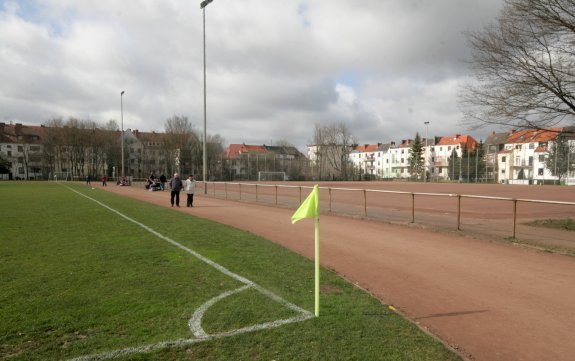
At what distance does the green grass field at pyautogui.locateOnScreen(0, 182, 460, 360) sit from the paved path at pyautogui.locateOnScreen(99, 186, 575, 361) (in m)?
0.55

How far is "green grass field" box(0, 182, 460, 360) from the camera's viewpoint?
363cm

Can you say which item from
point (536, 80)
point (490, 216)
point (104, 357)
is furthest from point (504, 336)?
point (490, 216)

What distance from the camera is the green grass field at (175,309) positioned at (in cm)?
363

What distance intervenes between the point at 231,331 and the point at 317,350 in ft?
3.07

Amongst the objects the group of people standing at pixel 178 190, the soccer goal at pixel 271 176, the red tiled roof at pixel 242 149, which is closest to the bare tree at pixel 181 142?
the soccer goal at pixel 271 176

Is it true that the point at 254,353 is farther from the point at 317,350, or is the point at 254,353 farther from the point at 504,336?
the point at 504,336

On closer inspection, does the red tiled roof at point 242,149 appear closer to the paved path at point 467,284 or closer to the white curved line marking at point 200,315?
the paved path at point 467,284

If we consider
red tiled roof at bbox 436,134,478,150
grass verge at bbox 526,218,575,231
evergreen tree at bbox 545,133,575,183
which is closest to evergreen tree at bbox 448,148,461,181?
evergreen tree at bbox 545,133,575,183

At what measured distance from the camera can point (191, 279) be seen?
19.7 ft

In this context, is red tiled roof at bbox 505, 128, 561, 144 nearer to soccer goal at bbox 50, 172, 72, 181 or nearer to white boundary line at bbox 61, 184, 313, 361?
white boundary line at bbox 61, 184, 313, 361

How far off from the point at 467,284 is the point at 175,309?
4.43 meters

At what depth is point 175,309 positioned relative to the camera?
467 centimetres

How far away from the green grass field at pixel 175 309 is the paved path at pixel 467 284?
1.81ft

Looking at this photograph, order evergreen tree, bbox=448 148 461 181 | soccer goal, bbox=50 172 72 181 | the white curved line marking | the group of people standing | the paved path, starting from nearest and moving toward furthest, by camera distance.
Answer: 1. the white curved line marking
2. the paved path
3. the group of people standing
4. evergreen tree, bbox=448 148 461 181
5. soccer goal, bbox=50 172 72 181
